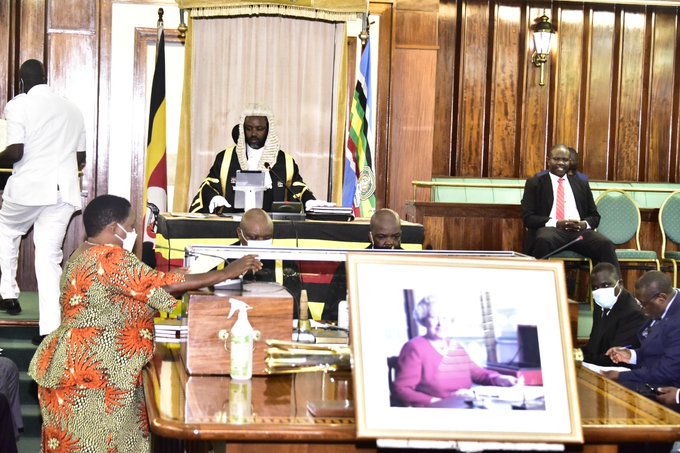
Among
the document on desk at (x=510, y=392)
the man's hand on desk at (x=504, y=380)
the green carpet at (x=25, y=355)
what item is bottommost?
the green carpet at (x=25, y=355)

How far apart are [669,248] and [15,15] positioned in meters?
6.16

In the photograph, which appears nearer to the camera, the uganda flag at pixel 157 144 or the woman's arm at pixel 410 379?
the woman's arm at pixel 410 379

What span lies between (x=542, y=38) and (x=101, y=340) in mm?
7397

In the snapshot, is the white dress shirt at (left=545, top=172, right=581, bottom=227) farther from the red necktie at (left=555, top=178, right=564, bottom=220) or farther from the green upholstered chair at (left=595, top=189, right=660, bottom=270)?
the green upholstered chair at (left=595, top=189, right=660, bottom=270)

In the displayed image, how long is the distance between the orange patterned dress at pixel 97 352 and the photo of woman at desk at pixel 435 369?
110 cm

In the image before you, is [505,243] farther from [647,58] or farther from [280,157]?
[647,58]

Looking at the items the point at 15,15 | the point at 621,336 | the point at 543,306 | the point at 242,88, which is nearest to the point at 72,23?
the point at 15,15

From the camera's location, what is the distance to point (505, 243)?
8711 mm

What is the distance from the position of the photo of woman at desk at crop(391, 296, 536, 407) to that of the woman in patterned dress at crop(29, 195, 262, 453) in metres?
0.92

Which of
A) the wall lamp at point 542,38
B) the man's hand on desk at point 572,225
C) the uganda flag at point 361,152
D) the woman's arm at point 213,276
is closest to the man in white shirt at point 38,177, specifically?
the uganda flag at point 361,152

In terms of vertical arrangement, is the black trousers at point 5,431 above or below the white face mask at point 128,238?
below

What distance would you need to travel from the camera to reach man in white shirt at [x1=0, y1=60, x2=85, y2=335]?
6348 millimetres

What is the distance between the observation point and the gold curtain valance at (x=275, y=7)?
25.0 ft

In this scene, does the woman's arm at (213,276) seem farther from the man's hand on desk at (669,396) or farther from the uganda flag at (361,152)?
the uganda flag at (361,152)
